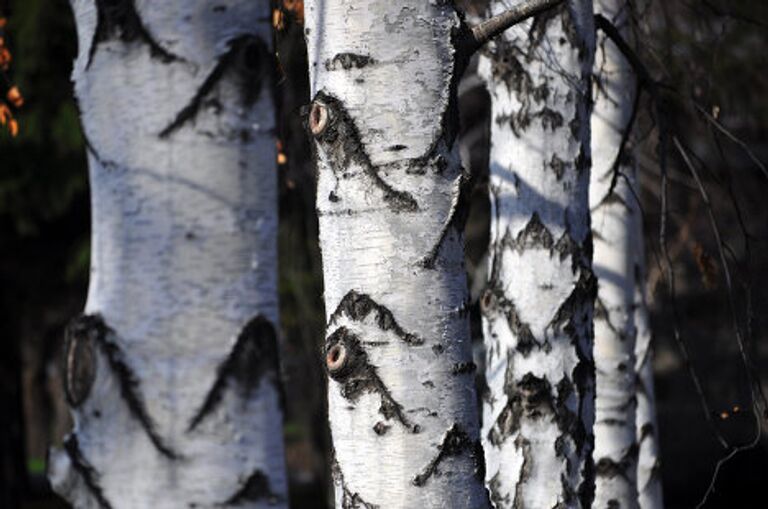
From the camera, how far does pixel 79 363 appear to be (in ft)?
7.13

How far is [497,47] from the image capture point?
4.13 m

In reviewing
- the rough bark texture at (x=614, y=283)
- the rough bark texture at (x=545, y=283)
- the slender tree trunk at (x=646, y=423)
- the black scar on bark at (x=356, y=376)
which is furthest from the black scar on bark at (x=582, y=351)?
the black scar on bark at (x=356, y=376)

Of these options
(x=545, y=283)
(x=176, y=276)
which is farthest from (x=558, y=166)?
(x=176, y=276)

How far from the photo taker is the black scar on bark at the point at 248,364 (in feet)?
7.06

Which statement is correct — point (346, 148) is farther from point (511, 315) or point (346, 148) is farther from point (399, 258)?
point (511, 315)

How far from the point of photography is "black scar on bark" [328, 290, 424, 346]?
7.09 ft

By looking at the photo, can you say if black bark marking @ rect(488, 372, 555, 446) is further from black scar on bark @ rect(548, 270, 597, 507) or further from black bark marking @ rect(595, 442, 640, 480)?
black bark marking @ rect(595, 442, 640, 480)

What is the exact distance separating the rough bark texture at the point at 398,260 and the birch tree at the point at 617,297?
8.68ft

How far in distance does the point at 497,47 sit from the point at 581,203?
25.3 inches

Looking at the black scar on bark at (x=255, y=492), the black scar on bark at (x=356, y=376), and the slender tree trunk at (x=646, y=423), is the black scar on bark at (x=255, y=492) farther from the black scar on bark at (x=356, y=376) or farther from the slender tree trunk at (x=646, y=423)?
the slender tree trunk at (x=646, y=423)

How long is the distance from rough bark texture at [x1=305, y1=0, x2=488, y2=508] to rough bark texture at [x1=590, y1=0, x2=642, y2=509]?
2.60 metres

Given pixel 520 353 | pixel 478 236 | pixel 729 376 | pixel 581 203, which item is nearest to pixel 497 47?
pixel 581 203

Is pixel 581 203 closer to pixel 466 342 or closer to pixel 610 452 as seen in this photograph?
pixel 610 452

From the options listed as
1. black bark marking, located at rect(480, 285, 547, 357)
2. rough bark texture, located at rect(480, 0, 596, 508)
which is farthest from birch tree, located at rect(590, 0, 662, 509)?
black bark marking, located at rect(480, 285, 547, 357)
